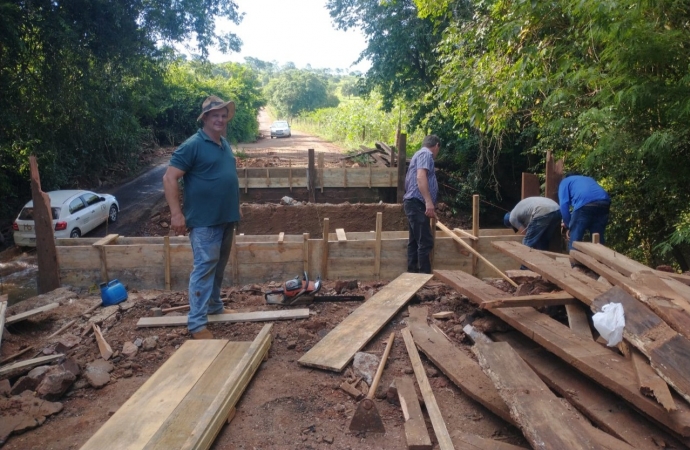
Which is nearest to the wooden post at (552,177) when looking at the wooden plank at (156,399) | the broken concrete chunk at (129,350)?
the wooden plank at (156,399)

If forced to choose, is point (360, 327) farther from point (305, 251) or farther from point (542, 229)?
point (542, 229)

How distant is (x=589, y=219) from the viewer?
6.15 metres

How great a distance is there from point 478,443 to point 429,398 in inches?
17.4

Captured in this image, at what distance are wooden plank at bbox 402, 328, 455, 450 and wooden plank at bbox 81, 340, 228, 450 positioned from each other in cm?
136

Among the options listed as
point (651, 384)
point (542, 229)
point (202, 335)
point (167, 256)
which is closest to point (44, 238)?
point (167, 256)

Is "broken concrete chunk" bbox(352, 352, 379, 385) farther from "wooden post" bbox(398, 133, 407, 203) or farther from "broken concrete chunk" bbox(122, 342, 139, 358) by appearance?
"wooden post" bbox(398, 133, 407, 203)

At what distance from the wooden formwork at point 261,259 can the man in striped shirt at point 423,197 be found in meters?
0.33

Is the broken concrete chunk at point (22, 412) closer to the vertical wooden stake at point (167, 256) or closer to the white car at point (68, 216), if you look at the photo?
the vertical wooden stake at point (167, 256)

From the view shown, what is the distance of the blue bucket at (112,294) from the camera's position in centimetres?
524

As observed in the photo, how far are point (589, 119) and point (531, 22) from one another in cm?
174

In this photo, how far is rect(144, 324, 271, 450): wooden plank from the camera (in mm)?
2543

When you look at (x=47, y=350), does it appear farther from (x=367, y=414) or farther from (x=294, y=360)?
(x=367, y=414)

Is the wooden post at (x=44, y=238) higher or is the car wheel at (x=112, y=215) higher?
the wooden post at (x=44, y=238)

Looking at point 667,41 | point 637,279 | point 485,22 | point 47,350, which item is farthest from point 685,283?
point 485,22
